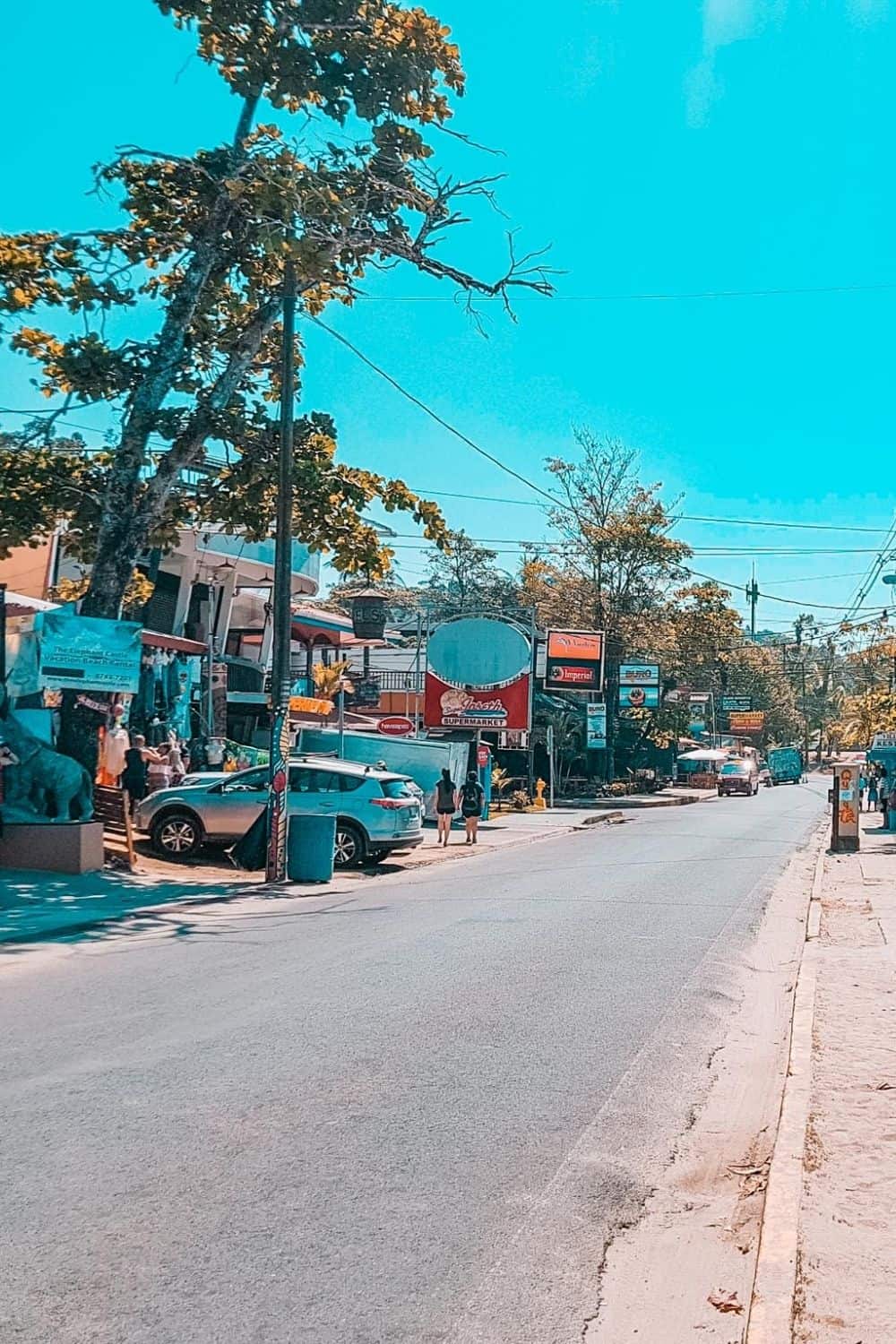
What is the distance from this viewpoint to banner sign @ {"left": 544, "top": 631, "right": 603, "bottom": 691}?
5178cm

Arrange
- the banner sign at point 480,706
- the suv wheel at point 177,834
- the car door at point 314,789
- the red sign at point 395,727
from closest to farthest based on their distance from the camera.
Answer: the suv wheel at point 177,834, the car door at point 314,789, the red sign at point 395,727, the banner sign at point 480,706

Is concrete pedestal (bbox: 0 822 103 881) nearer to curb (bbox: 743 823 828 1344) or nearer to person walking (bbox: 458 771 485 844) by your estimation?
curb (bbox: 743 823 828 1344)

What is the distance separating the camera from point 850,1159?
6.00 m

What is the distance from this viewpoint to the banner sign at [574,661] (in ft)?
170

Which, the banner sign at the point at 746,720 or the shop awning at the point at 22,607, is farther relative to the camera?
the banner sign at the point at 746,720

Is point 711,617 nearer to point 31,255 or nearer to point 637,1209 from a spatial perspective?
point 31,255

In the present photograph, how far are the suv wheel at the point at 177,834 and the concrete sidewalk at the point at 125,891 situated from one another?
0.31 meters

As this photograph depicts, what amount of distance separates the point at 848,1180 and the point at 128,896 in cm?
1131

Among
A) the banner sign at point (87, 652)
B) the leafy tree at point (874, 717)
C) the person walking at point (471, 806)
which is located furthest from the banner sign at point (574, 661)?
the banner sign at point (87, 652)

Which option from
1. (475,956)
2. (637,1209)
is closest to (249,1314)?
(637,1209)

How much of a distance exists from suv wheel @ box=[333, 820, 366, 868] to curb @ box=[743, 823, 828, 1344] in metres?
11.7

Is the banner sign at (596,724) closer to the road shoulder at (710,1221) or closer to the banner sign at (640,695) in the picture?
the banner sign at (640,695)

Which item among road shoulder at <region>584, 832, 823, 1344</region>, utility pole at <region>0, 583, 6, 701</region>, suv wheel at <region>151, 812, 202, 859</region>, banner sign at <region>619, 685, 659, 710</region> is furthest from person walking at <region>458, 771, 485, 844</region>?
banner sign at <region>619, 685, 659, 710</region>

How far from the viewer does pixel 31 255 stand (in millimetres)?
18266
